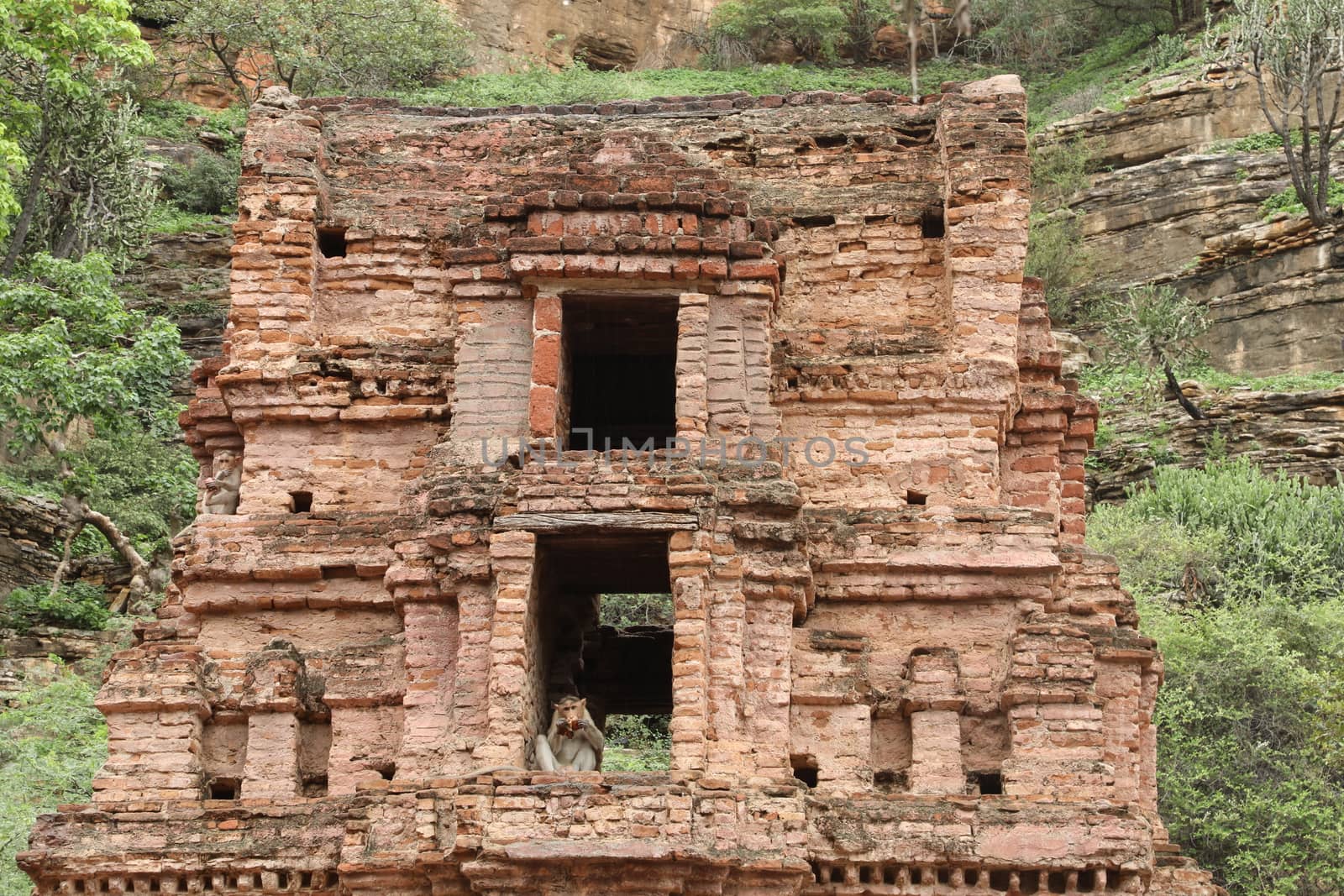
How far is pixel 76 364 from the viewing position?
2678 cm

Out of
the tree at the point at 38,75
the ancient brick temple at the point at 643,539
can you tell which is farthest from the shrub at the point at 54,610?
the ancient brick temple at the point at 643,539

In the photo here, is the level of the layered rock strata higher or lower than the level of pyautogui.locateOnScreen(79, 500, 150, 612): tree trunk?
higher

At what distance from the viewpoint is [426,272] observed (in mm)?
16922

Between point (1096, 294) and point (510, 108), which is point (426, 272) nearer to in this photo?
point (510, 108)

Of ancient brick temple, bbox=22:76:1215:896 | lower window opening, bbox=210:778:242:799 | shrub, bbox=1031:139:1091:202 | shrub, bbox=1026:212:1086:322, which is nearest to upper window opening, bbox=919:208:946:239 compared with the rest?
ancient brick temple, bbox=22:76:1215:896

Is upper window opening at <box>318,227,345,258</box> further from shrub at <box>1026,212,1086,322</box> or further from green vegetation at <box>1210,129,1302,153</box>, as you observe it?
green vegetation at <box>1210,129,1302,153</box>

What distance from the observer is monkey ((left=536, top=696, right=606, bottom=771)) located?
572 inches

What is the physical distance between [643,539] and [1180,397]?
23.1 metres

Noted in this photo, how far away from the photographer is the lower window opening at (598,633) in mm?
15172

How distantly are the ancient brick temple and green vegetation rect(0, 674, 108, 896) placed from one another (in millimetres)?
5042

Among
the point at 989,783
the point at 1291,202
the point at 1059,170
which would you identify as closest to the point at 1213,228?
the point at 1291,202

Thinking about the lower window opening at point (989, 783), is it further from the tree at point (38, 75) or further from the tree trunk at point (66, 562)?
the tree at point (38, 75)

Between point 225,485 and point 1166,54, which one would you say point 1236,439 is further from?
point 225,485

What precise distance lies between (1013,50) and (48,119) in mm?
26801
